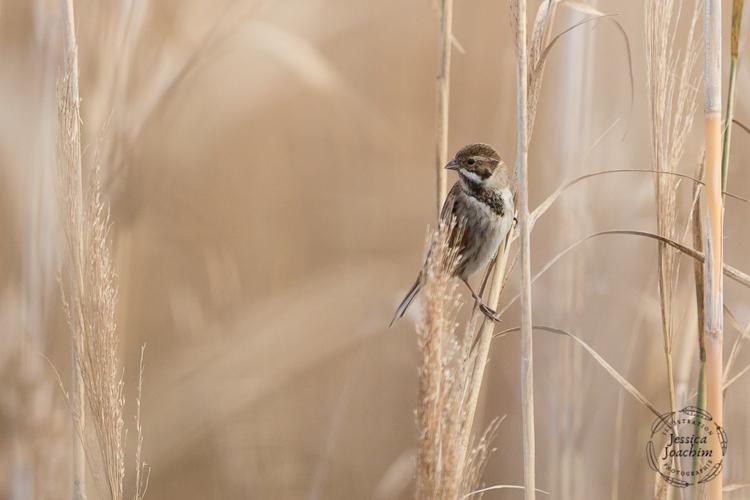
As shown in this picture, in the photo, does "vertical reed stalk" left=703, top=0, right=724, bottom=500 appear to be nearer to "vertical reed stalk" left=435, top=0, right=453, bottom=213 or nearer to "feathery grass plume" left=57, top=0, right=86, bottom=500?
"vertical reed stalk" left=435, top=0, right=453, bottom=213

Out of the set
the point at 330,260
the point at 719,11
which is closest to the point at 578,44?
the point at 719,11

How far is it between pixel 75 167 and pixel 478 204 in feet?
3.15

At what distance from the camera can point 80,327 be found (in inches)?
47.9

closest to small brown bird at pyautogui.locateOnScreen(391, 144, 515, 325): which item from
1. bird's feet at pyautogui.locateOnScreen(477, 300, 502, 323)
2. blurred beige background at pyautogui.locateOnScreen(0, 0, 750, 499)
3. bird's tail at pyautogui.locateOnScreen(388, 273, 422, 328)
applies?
bird's tail at pyautogui.locateOnScreen(388, 273, 422, 328)

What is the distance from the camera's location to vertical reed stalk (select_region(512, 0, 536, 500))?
122 centimetres

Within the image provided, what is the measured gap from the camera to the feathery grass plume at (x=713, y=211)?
48.0 inches

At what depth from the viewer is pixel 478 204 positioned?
1911 mm

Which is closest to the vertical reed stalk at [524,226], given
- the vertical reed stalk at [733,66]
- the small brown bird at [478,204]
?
the vertical reed stalk at [733,66]

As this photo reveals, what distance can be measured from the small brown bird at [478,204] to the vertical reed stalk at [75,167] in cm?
65

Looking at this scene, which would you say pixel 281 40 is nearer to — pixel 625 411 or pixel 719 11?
pixel 719 11

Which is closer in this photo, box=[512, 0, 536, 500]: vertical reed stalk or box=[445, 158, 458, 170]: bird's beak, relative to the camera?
box=[512, 0, 536, 500]: vertical reed stalk

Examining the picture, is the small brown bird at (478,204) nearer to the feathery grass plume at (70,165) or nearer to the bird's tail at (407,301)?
the bird's tail at (407,301)

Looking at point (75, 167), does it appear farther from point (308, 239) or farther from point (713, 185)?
point (308, 239)

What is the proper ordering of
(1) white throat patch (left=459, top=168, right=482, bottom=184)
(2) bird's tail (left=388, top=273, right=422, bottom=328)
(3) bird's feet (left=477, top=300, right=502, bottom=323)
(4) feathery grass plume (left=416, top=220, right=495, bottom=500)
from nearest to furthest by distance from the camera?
1. (4) feathery grass plume (left=416, top=220, right=495, bottom=500)
2. (3) bird's feet (left=477, top=300, right=502, bottom=323)
3. (2) bird's tail (left=388, top=273, right=422, bottom=328)
4. (1) white throat patch (left=459, top=168, right=482, bottom=184)
